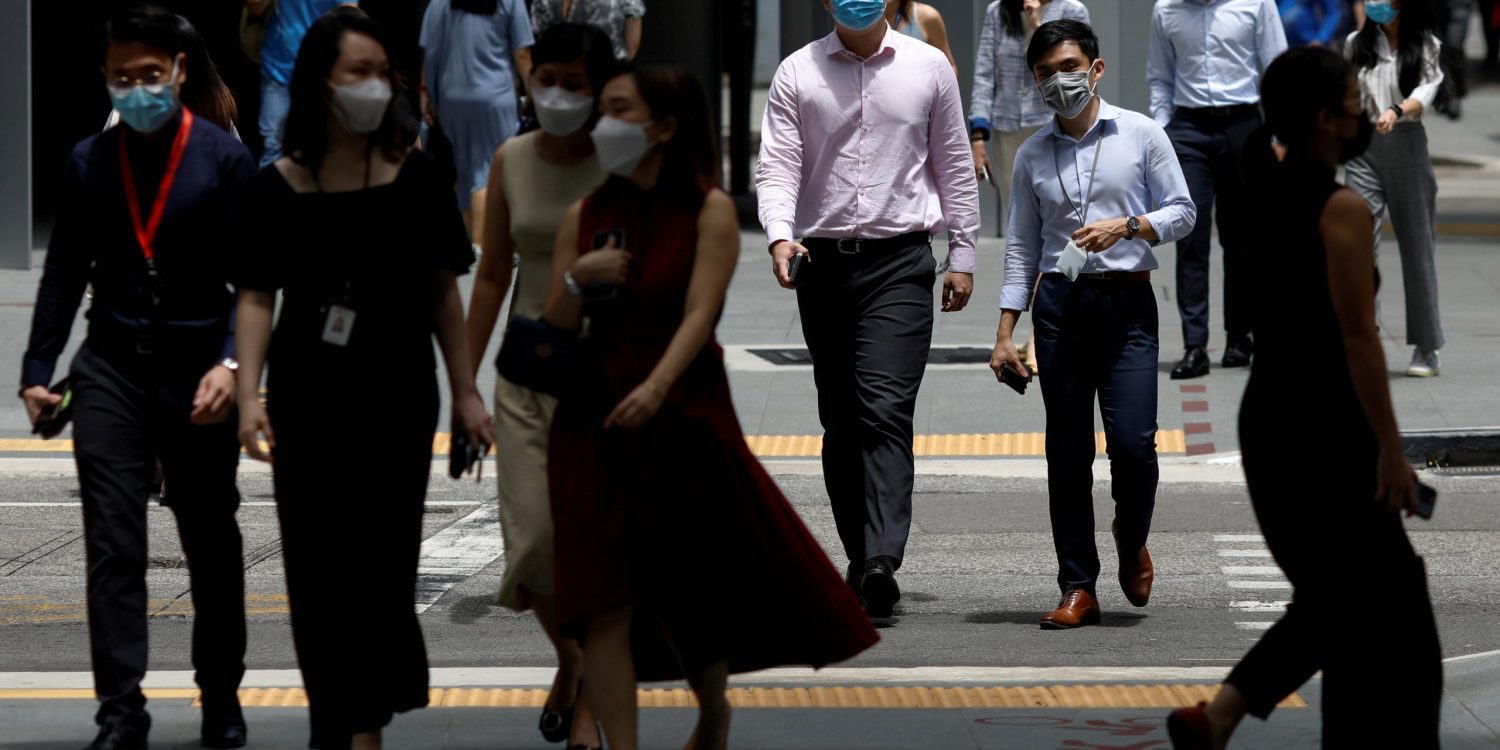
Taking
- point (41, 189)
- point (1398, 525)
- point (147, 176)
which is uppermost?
point (147, 176)

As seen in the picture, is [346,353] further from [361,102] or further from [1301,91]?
[1301,91]

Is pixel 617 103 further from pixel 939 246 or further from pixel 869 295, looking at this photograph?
pixel 939 246

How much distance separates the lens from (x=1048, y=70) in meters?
6.93

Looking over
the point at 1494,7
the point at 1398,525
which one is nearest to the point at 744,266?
the point at 1398,525

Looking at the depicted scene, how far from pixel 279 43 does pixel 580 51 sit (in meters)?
7.54

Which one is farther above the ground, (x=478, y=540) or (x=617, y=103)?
(x=617, y=103)

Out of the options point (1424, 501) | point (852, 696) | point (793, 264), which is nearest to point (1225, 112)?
point (793, 264)

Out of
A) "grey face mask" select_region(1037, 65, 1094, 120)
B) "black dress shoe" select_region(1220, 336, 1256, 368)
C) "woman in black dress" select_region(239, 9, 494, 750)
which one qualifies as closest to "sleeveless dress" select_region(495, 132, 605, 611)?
"woman in black dress" select_region(239, 9, 494, 750)

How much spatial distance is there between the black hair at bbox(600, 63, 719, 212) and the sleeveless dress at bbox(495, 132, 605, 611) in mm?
367

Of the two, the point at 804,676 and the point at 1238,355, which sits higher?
the point at 804,676

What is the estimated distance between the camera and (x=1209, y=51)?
10.9 metres

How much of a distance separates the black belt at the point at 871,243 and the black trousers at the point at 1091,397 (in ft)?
1.40

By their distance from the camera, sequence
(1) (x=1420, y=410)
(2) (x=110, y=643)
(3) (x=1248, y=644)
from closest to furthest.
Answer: (2) (x=110, y=643)
(3) (x=1248, y=644)
(1) (x=1420, y=410)

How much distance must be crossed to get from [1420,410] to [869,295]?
421 centimetres
